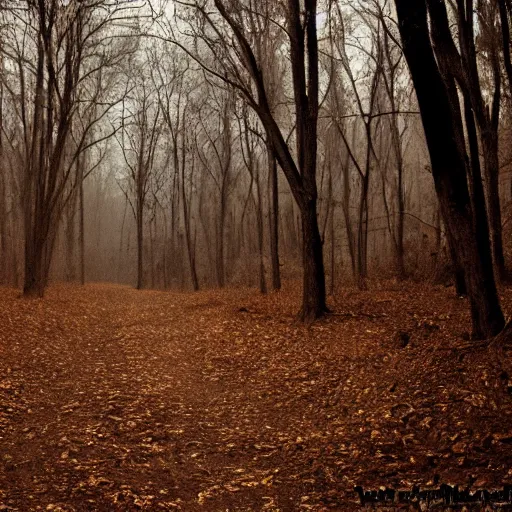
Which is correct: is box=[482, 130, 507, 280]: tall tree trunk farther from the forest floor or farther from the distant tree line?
the forest floor

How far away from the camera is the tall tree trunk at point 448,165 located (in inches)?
205

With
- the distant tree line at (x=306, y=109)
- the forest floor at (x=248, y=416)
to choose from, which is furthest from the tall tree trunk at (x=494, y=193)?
the forest floor at (x=248, y=416)

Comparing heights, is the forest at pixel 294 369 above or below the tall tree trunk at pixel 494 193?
below

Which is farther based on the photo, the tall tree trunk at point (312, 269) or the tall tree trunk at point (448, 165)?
the tall tree trunk at point (312, 269)

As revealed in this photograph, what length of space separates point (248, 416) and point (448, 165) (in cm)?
358

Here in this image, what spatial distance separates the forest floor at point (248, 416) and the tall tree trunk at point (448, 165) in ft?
2.43

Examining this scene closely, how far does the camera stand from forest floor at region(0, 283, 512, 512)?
3236mm

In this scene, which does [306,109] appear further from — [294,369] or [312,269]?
[294,369]

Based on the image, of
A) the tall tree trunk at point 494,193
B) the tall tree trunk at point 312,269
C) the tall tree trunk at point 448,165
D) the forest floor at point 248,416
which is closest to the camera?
the forest floor at point 248,416

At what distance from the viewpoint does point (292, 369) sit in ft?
20.3

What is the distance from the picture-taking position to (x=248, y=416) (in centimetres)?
477

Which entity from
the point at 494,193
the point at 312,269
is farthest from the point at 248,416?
the point at 494,193

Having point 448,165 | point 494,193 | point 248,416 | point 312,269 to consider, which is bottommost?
point 248,416

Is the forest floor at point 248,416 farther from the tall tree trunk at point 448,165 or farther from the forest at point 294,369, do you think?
the tall tree trunk at point 448,165
